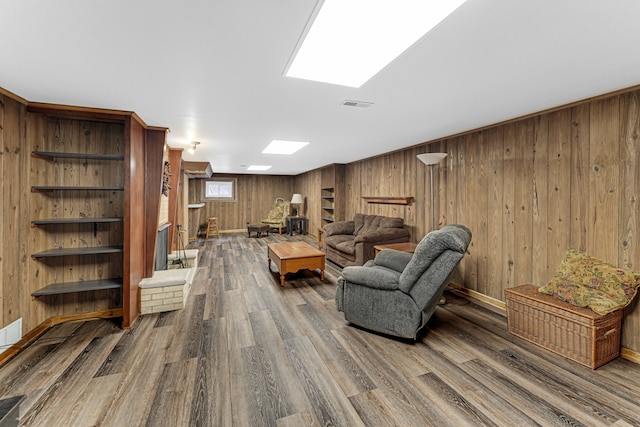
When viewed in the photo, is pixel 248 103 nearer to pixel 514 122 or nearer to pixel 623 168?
pixel 514 122

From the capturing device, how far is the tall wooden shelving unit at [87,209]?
2602 millimetres

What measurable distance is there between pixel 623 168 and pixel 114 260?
188 inches

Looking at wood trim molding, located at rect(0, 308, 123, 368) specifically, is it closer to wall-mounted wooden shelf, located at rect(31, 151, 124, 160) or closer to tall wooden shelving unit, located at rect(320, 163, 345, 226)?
wall-mounted wooden shelf, located at rect(31, 151, 124, 160)

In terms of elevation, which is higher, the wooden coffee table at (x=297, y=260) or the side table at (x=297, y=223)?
the side table at (x=297, y=223)

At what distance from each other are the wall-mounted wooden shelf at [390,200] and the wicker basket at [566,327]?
2300 millimetres

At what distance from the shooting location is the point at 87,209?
2857 millimetres

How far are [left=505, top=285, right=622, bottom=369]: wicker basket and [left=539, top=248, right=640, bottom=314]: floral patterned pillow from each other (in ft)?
0.21

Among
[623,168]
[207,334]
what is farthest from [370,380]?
[623,168]

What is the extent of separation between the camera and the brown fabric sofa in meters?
4.41

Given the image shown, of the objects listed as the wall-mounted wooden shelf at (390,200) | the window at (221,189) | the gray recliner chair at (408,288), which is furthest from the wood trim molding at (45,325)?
the window at (221,189)

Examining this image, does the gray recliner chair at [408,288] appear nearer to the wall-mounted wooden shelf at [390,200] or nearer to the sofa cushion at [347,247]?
the sofa cushion at [347,247]

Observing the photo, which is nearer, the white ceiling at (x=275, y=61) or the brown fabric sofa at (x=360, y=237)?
the white ceiling at (x=275, y=61)

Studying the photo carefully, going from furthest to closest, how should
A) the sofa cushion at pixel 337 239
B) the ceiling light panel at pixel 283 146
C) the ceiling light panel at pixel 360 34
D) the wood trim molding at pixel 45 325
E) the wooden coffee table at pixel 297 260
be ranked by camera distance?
1. the sofa cushion at pixel 337 239
2. the ceiling light panel at pixel 283 146
3. the wooden coffee table at pixel 297 260
4. the wood trim molding at pixel 45 325
5. the ceiling light panel at pixel 360 34

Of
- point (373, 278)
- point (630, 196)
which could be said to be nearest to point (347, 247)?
point (373, 278)
